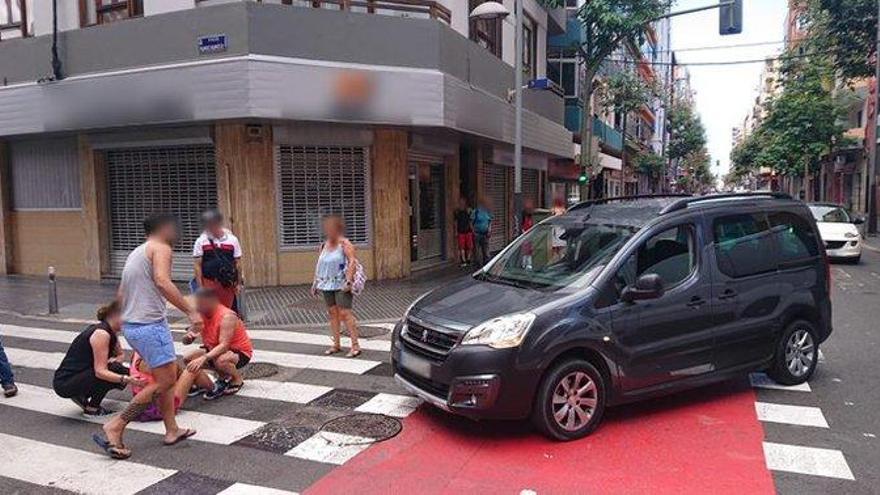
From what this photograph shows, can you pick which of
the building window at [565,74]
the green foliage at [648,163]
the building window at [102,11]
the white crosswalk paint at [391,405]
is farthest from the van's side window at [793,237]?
the green foliage at [648,163]

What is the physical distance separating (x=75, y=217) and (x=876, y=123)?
89.5ft

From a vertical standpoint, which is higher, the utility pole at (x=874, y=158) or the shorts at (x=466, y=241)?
the utility pole at (x=874, y=158)

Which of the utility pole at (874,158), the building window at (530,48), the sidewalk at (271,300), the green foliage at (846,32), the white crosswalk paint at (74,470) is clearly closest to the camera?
the white crosswalk paint at (74,470)

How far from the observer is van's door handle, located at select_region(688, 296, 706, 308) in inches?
219

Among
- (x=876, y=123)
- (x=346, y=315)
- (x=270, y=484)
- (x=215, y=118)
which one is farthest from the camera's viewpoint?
(x=876, y=123)

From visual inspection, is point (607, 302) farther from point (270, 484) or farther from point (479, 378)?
point (270, 484)

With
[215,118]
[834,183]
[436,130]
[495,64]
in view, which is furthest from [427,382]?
[834,183]

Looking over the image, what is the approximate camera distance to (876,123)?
2592cm

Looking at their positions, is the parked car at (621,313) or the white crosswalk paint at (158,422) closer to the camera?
the parked car at (621,313)

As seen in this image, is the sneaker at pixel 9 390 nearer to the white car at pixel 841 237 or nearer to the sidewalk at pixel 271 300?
the sidewalk at pixel 271 300

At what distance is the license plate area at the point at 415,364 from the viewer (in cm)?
520

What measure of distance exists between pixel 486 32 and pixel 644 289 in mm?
13685

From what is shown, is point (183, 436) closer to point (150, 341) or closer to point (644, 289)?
point (150, 341)

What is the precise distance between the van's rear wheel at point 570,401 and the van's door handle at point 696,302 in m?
1.06
